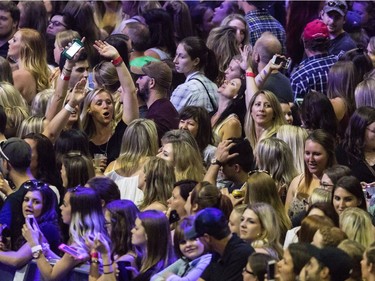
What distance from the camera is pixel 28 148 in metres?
12.5

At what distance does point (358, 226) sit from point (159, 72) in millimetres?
4191

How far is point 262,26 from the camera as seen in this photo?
16.9 metres

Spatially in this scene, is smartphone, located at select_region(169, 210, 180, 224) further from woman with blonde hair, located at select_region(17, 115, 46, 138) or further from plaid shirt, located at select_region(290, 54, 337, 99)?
plaid shirt, located at select_region(290, 54, 337, 99)

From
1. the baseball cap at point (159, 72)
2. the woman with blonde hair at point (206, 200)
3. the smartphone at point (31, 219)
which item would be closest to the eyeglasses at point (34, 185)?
the smartphone at point (31, 219)

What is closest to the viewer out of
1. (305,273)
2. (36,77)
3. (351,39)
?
(305,273)

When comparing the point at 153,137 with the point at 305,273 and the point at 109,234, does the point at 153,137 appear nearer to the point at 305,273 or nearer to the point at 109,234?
the point at 109,234

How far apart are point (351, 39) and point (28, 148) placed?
5229mm

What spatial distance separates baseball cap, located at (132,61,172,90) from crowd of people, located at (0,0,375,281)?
0.02 m

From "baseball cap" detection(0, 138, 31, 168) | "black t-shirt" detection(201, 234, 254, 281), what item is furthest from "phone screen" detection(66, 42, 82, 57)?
"black t-shirt" detection(201, 234, 254, 281)

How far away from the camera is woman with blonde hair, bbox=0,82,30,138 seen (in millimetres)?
14141

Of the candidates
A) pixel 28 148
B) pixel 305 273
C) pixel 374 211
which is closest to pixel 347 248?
pixel 305 273

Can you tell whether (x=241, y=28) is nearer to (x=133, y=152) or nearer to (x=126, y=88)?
(x=126, y=88)

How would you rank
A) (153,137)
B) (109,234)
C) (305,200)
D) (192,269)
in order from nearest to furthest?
1. (192,269)
2. (109,234)
3. (305,200)
4. (153,137)

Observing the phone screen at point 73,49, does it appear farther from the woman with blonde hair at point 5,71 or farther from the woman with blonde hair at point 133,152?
the woman with blonde hair at point 133,152
